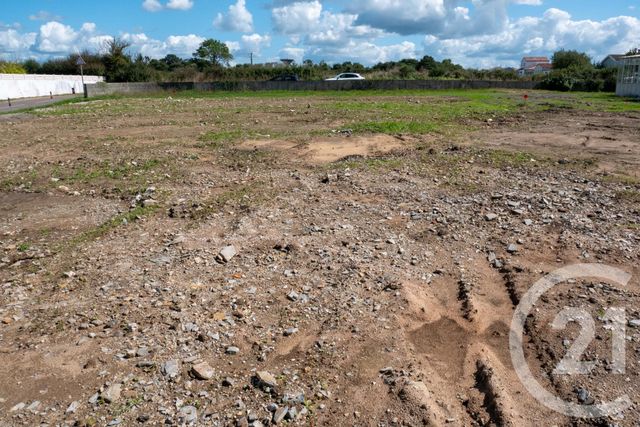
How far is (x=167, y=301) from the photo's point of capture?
468 cm

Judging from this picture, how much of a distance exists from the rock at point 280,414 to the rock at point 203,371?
2.11 ft

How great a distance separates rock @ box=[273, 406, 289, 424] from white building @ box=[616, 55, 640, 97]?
3041 cm

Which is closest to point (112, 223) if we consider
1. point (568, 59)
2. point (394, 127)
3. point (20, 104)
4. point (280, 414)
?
point (280, 414)

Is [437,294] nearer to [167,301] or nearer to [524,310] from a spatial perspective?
[524,310]

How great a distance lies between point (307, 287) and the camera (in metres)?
4.96

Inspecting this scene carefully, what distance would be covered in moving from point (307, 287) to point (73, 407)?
230cm

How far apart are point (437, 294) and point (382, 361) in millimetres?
1305

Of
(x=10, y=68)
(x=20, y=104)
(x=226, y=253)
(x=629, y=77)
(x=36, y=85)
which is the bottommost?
(x=226, y=253)

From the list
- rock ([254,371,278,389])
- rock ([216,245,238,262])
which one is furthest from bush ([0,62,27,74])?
rock ([254,371,278,389])

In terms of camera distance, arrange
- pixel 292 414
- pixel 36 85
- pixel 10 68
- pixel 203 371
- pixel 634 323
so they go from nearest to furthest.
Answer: pixel 292 414, pixel 203 371, pixel 634 323, pixel 36 85, pixel 10 68

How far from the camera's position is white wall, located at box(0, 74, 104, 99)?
3553 centimetres

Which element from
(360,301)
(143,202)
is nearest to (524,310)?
(360,301)

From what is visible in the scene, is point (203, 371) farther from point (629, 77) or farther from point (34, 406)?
point (629, 77)

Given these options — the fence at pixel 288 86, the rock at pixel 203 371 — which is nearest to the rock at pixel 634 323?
the rock at pixel 203 371
